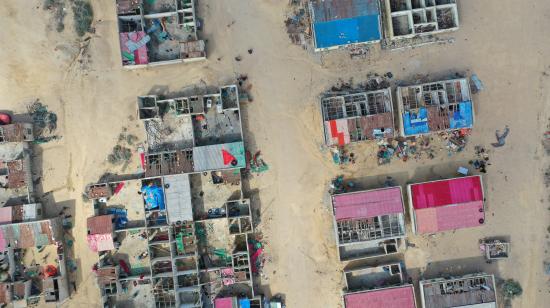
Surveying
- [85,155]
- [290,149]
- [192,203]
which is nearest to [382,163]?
[290,149]

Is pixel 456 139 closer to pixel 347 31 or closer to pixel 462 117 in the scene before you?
pixel 462 117

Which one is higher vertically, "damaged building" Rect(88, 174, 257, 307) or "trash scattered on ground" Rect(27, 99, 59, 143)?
"trash scattered on ground" Rect(27, 99, 59, 143)

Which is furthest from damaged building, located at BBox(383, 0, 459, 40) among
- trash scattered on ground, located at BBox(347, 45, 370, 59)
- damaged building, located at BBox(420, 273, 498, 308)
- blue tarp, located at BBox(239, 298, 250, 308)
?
blue tarp, located at BBox(239, 298, 250, 308)

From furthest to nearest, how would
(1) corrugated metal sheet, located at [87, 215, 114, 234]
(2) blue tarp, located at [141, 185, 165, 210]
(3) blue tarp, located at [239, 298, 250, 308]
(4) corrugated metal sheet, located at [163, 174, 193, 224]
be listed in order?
(2) blue tarp, located at [141, 185, 165, 210] → (3) blue tarp, located at [239, 298, 250, 308] → (1) corrugated metal sheet, located at [87, 215, 114, 234] → (4) corrugated metal sheet, located at [163, 174, 193, 224]

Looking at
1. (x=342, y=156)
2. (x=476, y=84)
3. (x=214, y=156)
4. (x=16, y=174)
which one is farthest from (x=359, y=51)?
(x=16, y=174)

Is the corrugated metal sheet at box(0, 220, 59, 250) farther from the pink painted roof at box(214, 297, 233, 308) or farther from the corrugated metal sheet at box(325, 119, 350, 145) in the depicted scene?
the corrugated metal sheet at box(325, 119, 350, 145)

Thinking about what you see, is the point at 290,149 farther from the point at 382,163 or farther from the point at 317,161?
the point at 382,163

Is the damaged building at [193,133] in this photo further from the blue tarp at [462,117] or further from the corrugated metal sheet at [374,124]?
the blue tarp at [462,117]
